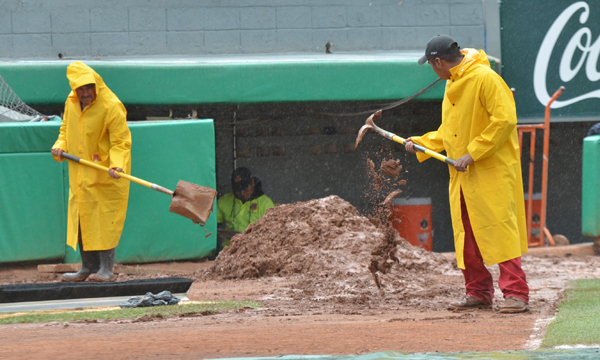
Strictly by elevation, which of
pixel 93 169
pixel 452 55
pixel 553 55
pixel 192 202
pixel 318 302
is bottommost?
pixel 318 302

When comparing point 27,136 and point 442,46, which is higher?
point 442,46

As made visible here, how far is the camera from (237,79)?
922 centimetres

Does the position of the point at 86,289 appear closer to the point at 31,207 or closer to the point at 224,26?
the point at 31,207

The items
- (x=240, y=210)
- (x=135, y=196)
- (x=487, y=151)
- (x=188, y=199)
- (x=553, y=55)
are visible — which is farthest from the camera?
(x=553, y=55)

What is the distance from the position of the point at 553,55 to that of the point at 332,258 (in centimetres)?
514

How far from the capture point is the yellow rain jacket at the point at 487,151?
508cm

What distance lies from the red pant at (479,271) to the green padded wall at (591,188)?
4247 millimetres

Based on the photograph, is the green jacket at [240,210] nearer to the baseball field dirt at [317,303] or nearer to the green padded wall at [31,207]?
the baseball field dirt at [317,303]

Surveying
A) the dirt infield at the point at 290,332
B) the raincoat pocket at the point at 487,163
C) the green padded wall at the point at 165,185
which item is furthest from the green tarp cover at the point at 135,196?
the raincoat pocket at the point at 487,163

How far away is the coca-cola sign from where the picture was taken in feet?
33.0

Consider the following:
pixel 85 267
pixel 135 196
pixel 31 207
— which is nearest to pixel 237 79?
pixel 135 196

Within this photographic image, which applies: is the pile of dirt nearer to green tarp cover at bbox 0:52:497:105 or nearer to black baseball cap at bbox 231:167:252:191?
black baseball cap at bbox 231:167:252:191

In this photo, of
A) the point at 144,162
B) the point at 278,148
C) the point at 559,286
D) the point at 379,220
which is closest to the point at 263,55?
the point at 278,148

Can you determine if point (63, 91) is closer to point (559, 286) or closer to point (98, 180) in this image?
point (98, 180)
